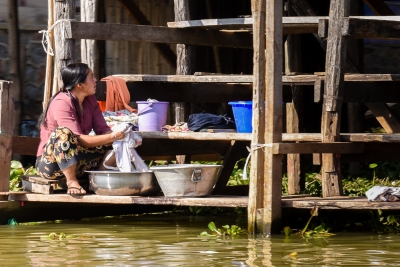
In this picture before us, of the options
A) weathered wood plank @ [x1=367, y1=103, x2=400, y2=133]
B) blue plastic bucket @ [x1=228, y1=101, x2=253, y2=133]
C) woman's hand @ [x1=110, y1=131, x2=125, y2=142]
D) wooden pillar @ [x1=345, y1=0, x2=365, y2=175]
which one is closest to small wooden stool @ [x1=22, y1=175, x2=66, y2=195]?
woman's hand @ [x1=110, y1=131, x2=125, y2=142]

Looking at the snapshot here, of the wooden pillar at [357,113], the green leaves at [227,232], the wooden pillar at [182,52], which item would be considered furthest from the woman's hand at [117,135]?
the wooden pillar at [357,113]

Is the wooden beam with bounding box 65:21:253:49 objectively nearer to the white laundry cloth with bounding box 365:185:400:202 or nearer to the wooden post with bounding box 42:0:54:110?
the wooden post with bounding box 42:0:54:110

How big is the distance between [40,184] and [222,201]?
5.54 ft

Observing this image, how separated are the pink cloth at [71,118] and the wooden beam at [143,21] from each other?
3202 mm

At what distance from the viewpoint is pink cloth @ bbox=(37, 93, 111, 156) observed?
7426mm

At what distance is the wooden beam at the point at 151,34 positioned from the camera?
7.83 metres

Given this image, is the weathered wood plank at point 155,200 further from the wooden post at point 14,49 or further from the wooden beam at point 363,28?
the wooden post at point 14,49

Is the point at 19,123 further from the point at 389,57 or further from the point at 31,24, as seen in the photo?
the point at 389,57

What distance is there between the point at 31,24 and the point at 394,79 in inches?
200

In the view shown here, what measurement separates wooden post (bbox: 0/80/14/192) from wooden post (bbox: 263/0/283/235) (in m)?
2.34

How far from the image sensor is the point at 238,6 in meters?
11.6

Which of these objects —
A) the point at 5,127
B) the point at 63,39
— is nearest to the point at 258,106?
the point at 63,39

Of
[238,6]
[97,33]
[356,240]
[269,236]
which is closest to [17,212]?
[97,33]

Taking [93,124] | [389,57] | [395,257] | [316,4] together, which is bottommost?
[395,257]
